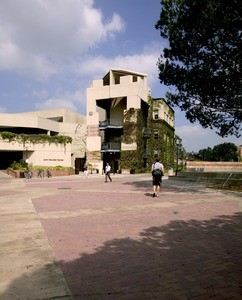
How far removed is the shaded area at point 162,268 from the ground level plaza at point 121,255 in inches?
0.5

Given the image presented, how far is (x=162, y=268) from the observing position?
426 centimetres

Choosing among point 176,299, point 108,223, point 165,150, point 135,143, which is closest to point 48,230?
point 108,223

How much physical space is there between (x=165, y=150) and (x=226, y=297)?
4228cm

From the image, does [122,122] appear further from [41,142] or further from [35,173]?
[35,173]

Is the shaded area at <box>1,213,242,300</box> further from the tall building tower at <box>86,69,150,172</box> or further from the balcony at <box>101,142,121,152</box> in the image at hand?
the balcony at <box>101,142,121,152</box>

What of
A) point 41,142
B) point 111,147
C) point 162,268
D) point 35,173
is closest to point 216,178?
point 162,268

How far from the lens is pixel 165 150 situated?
45.1 metres

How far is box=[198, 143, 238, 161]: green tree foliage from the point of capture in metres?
93.0

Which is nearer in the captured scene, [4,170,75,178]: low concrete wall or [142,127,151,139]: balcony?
[4,170,75,178]: low concrete wall

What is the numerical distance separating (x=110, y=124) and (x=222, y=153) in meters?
68.2

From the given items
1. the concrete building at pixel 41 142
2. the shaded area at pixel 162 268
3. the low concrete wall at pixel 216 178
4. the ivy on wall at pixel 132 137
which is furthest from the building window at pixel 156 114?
the shaded area at pixel 162 268

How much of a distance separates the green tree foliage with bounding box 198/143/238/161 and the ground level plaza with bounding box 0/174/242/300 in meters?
91.0

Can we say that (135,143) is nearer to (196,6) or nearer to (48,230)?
(196,6)

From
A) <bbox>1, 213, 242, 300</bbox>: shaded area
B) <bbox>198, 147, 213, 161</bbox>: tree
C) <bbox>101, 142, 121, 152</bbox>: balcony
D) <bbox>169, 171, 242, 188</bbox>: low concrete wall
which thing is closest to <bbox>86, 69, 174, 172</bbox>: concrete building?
<bbox>101, 142, 121, 152</bbox>: balcony
